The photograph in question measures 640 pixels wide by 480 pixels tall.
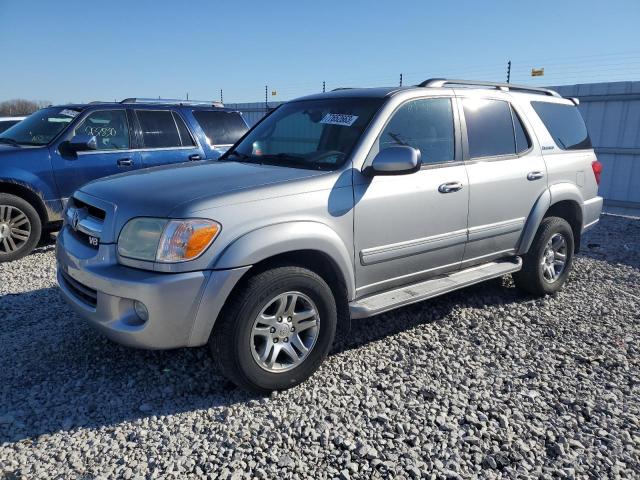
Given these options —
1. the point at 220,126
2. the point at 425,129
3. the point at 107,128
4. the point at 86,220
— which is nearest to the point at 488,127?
the point at 425,129

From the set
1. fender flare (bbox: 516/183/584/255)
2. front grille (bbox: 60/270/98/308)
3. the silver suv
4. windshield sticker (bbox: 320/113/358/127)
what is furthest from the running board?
front grille (bbox: 60/270/98/308)

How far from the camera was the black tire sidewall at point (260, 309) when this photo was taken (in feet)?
9.29

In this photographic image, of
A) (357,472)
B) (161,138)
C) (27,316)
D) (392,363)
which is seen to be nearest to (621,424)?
(392,363)

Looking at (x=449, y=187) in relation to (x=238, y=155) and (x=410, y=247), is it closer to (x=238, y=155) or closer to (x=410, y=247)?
(x=410, y=247)

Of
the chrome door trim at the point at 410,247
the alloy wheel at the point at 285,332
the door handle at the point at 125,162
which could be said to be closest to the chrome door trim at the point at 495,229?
the chrome door trim at the point at 410,247

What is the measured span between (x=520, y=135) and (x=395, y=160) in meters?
1.90

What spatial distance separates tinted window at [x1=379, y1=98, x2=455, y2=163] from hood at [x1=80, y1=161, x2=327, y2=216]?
73 centimetres

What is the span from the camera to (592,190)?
17.0 ft

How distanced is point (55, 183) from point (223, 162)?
10.4ft

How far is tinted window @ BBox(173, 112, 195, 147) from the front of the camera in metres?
A: 6.88

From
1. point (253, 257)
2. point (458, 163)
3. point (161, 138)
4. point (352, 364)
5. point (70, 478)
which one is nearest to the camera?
point (70, 478)

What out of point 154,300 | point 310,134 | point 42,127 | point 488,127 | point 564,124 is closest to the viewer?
point 154,300

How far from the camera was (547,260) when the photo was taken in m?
4.86

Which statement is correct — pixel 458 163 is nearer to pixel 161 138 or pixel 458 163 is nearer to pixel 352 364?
pixel 352 364
